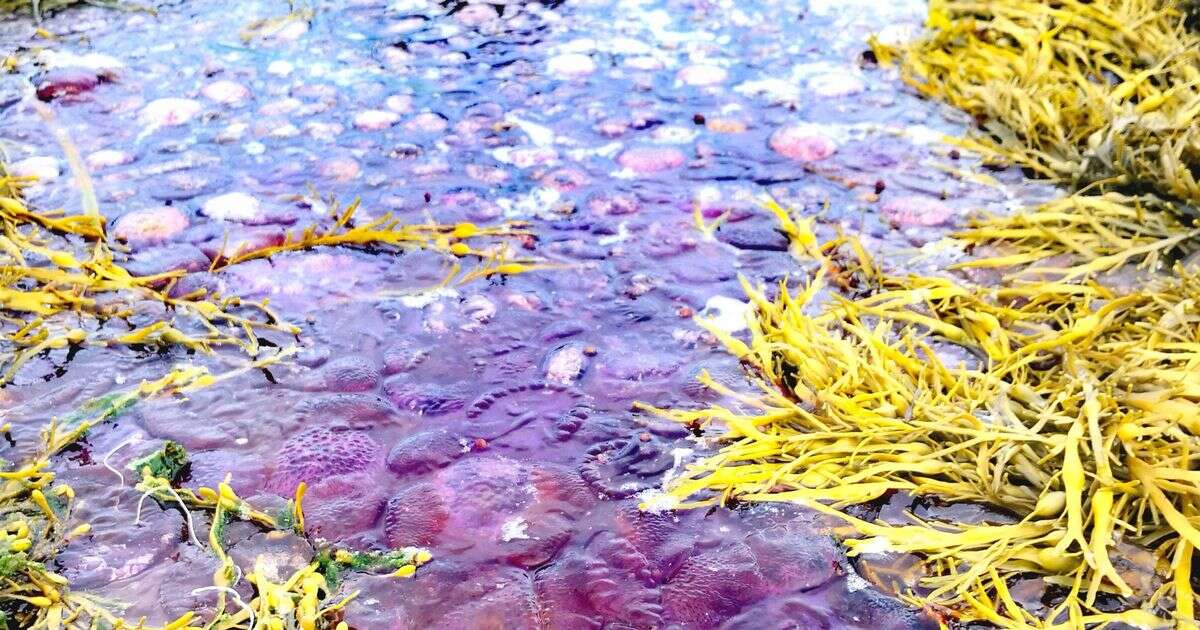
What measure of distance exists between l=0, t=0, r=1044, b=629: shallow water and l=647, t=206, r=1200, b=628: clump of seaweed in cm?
9

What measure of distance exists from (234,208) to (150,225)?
20cm

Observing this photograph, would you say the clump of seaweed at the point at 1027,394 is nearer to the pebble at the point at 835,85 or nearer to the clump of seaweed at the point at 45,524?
the pebble at the point at 835,85

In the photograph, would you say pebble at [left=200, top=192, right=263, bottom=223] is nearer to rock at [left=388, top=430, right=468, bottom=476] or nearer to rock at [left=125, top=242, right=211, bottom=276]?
rock at [left=125, top=242, right=211, bottom=276]

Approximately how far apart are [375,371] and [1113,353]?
1426mm

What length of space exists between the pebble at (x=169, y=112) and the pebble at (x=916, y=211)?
2041 mm

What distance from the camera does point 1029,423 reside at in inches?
61.4

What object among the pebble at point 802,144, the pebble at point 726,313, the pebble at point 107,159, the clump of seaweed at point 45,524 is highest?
the pebble at point 107,159

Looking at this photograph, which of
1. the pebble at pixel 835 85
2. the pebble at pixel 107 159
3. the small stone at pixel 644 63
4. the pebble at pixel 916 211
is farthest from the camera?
the small stone at pixel 644 63

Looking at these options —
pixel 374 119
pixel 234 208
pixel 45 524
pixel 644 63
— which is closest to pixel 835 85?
pixel 644 63

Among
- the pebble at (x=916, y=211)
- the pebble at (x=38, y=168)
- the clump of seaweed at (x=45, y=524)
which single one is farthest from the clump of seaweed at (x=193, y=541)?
the pebble at (x=916, y=211)

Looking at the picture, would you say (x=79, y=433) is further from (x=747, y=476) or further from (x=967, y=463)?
(x=967, y=463)

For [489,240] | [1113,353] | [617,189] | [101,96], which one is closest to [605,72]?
[617,189]

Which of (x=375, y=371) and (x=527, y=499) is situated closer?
(x=527, y=499)

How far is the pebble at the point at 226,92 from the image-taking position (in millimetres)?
2809
